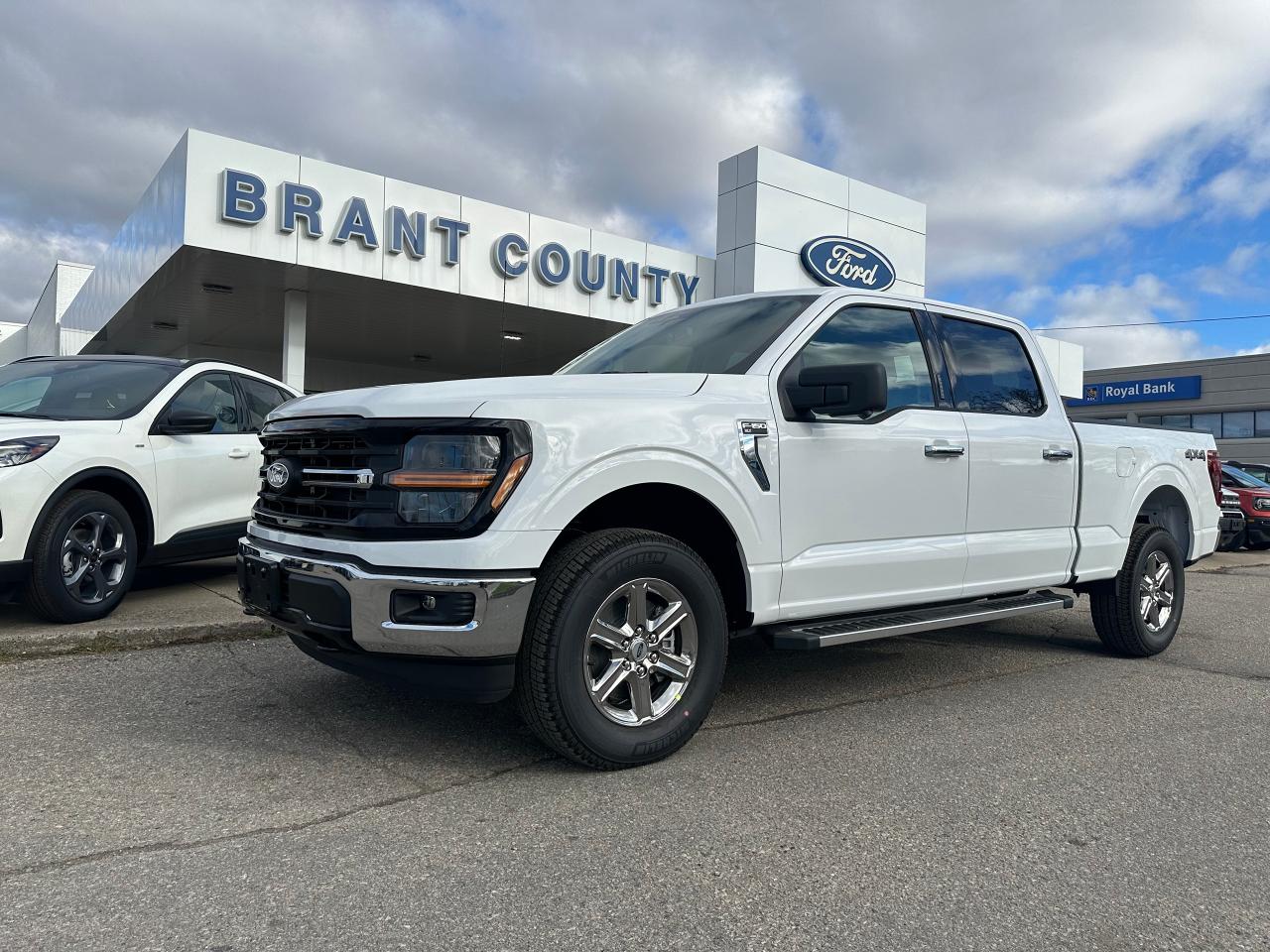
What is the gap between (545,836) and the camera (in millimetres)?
2863

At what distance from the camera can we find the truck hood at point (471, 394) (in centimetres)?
325

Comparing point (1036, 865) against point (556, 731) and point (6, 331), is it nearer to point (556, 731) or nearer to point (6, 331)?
point (556, 731)

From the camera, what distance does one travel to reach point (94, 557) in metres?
5.62

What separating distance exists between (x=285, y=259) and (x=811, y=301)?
34.5 ft

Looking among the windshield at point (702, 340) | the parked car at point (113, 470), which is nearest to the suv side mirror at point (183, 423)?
the parked car at point (113, 470)

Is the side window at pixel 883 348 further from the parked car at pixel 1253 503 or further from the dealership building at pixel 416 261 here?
the parked car at pixel 1253 503

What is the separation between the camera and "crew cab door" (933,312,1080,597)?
184 inches

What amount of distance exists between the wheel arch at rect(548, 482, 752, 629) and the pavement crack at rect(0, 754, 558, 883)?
3.14ft

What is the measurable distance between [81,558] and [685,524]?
3842 mm

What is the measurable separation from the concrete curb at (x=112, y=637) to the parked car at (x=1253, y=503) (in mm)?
14501

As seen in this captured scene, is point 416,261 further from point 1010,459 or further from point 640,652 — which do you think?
point 640,652

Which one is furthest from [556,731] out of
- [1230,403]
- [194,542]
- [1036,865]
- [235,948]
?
[1230,403]

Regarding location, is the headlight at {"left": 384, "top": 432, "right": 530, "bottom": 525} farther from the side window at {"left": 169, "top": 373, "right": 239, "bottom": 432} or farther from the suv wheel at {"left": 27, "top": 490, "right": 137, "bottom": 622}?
the side window at {"left": 169, "top": 373, "right": 239, "bottom": 432}

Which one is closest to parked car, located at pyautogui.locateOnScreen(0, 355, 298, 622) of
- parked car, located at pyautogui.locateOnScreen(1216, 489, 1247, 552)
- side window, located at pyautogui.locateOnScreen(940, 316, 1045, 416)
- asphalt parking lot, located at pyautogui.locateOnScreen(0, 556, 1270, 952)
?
asphalt parking lot, located at pyautogui.locateOnScreen(0, 556, 1270, 952)
